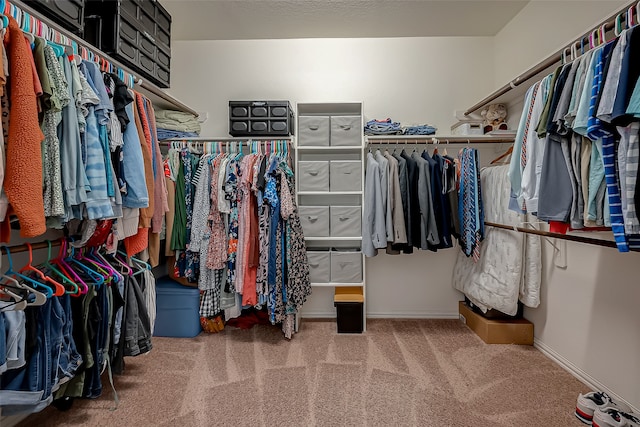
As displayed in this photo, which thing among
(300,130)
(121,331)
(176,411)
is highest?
(300,130)

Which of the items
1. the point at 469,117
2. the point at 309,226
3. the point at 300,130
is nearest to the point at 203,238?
the point at 309,226

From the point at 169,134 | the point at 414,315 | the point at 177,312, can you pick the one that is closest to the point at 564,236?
the point at 414,315

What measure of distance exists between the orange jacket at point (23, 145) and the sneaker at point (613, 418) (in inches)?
98.7

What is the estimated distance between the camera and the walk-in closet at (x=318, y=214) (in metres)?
1.29

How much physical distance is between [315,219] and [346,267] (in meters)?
0.48

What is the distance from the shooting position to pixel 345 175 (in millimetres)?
2717

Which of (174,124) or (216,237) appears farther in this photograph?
(174,124)

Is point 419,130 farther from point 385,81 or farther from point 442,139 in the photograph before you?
point 385,81

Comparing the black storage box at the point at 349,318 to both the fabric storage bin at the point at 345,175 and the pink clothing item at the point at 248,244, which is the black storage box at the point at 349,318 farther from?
the fabric storage bin at the point at 345,175

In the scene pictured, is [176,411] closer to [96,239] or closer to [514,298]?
[96,239]

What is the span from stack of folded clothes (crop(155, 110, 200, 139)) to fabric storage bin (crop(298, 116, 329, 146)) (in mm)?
1025

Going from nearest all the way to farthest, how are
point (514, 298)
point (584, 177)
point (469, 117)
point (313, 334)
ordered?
point (584, 177) → point (514, 298) → point (313, 334) → point (469, 117)

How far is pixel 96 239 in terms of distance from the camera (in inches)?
68.1

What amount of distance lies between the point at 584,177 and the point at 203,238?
7.81ft
